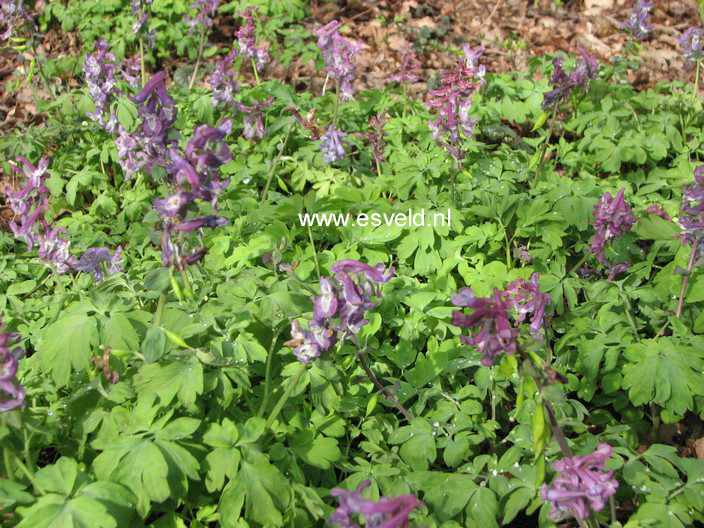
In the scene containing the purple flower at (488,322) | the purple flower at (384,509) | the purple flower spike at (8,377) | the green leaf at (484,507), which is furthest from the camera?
the green leaf at (484,507)

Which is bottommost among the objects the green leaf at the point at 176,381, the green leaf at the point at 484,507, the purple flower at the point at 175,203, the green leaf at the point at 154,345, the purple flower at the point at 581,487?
the green leaf at the point at 484,507

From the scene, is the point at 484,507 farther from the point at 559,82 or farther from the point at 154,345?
the point at 559,82

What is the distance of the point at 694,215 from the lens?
3.06 m

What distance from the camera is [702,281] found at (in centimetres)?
312

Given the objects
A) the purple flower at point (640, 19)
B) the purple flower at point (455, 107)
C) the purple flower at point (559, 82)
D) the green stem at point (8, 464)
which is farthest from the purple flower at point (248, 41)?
the green stem at point (8, 464)

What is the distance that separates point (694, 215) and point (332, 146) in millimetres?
2212

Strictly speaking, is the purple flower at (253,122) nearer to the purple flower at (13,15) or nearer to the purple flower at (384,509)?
the purple flower at (13,15)

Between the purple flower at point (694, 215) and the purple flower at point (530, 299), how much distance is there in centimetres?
86

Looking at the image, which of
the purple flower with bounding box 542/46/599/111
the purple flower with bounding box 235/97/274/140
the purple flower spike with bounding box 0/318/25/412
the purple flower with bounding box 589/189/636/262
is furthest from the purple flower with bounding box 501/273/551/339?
the purple flower with bounding box 235/97/274/140

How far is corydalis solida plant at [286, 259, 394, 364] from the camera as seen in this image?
211cm

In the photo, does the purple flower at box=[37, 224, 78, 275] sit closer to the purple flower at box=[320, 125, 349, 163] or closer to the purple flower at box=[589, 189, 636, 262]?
the purple flower at box=[320, 125, 349, 163]

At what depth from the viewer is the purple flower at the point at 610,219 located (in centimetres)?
315

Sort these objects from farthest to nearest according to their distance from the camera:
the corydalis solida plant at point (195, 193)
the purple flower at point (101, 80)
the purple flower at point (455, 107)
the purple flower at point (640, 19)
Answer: the purple flower at point (640, 19), the purple flower at point (101, 80), the purple flower at point (455, 107), the corydalis solida plant at point (195, 193)

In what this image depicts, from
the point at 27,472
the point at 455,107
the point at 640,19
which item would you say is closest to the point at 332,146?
the point at 455,107
